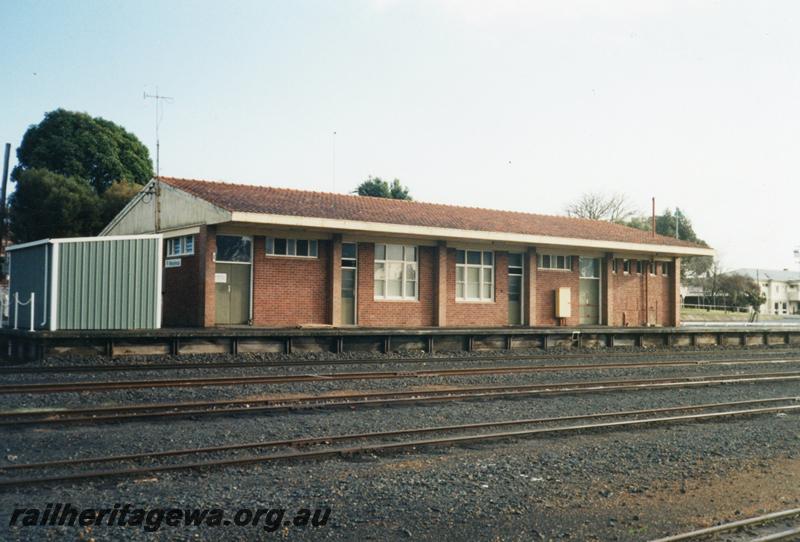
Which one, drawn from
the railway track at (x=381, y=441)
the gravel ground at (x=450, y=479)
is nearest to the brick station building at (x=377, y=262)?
the gravel ground at (x=450, y=479)

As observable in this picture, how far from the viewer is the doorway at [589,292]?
Result: 27.9 meters

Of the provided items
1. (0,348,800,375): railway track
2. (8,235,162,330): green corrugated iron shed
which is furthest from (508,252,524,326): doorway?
(8,235,162,330): green corrugated iron shed

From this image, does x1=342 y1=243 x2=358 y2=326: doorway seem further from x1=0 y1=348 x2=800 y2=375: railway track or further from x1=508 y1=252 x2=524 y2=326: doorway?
x1=508 y1=252 x2=524 y2=326: doorway

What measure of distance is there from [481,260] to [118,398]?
1609cm

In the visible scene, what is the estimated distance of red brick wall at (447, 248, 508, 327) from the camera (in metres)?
24.3

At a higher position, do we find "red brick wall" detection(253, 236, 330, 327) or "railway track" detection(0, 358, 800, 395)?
"red brick wall" detection(253, 236, 330, 327)

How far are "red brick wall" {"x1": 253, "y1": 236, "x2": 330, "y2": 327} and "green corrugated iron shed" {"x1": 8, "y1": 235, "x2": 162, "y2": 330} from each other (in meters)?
3.21

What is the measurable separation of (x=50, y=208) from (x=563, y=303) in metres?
24.7

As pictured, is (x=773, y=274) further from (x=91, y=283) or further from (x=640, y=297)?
(x=91, y=283)

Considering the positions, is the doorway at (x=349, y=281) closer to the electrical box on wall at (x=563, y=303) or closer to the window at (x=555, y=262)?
the window at (x=555, y=262)

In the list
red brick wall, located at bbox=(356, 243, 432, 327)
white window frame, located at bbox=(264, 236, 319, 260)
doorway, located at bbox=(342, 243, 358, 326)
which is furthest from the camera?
red brick wall, located at bbox=(356, 243, 432, 327)

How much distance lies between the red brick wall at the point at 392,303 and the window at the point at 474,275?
130 cm

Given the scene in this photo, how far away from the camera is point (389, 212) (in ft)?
79.8

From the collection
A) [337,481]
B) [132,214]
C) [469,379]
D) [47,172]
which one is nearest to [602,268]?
[469,379]
